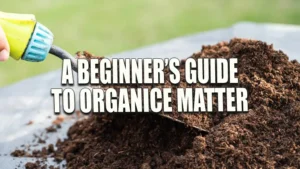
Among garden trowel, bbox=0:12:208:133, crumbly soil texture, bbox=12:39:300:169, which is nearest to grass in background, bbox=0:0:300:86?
crumbly soil texture, bbox=12:39:300:169

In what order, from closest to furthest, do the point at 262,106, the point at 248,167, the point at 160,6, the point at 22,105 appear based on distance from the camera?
the point at 248,167 < the point at 262,106 < the point at 22,105 < the point at 160,6

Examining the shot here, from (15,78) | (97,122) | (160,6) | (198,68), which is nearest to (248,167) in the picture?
(198,68)

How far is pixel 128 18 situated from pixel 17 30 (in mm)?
2693

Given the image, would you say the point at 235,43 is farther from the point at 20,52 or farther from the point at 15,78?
the point at 15,78

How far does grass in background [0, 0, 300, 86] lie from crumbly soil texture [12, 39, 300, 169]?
2.01 metres

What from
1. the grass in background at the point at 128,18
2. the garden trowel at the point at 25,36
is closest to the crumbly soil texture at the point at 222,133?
the garden trowel at the point at 25,36

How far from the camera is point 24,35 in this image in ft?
4.23

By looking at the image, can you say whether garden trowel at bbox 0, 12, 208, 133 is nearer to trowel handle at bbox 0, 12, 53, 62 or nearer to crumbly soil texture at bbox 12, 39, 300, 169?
trowel handle at bbox 0, 12, 53, 62

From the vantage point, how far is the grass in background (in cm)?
364

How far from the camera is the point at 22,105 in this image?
1.93m

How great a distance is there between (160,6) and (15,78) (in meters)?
1.35

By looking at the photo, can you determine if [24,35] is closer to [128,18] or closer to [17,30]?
[17,30]

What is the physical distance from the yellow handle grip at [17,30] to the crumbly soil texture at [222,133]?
0.74 ft

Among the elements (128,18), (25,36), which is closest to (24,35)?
(25,36)
